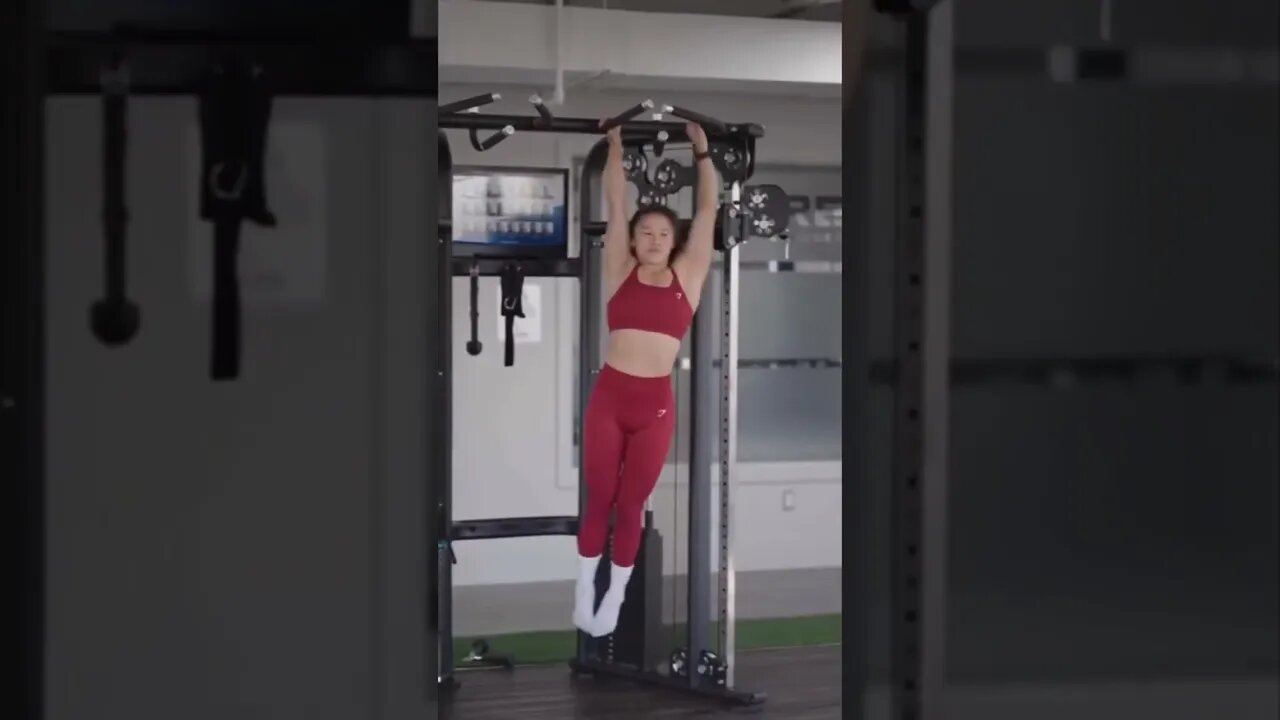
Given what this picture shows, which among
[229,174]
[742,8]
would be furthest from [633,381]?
[229,174]

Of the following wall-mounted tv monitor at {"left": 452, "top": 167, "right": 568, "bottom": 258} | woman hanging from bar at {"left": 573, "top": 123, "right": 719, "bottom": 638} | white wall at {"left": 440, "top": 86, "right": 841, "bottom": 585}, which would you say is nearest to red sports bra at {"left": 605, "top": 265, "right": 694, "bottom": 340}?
woman hanging from bar at {"left": 573, "top": 123, "right": 719, "bottom": 638}

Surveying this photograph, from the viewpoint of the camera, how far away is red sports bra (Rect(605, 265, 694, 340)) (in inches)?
187

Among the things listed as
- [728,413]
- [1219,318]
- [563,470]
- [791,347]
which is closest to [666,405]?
[728,413]

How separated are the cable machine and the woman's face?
3.3 inches

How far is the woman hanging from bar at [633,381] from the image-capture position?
4.70 meters

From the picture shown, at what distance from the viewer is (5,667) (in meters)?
1.22

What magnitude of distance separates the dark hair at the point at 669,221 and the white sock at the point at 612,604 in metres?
1.08

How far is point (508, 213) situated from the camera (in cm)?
494

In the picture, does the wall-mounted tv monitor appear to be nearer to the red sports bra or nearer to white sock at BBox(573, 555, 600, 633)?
the red sports bra

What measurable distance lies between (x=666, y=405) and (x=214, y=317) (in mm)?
3569

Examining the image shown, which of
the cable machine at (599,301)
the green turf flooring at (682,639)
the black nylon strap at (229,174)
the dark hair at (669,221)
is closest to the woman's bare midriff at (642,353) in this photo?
the cable machine at (599,301)

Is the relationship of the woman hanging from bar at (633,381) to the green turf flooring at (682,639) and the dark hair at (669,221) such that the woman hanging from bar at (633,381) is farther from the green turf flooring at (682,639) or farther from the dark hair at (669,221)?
the green turf flooring at (682,639)

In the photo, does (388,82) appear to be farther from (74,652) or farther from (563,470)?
(563,470)

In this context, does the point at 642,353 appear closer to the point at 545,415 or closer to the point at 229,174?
the point at 545,415
